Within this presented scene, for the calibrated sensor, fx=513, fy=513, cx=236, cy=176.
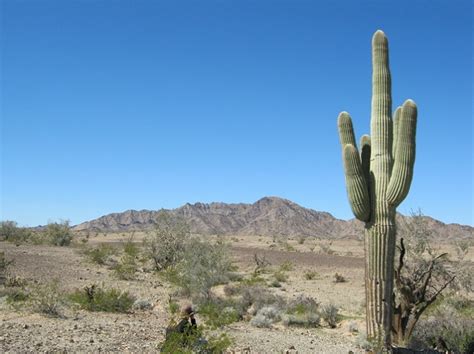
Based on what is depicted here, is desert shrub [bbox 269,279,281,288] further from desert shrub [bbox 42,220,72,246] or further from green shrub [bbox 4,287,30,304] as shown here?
desert shrub [bbox 42,220,72,246]

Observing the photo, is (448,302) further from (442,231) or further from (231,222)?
(231,222)

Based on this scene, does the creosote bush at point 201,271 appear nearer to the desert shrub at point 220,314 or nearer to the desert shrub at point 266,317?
the desert shrub at point 220,314

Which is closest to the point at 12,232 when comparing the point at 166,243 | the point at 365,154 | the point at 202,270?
the point at 166,243

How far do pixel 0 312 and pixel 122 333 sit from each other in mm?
3720

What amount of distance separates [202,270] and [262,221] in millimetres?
118182

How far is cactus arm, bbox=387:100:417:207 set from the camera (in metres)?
9.53

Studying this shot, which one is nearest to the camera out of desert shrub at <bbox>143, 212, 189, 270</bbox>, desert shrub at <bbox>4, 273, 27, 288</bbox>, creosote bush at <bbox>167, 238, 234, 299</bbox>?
desert shrub at <bbox>4, 273, 27, 288</bbox>

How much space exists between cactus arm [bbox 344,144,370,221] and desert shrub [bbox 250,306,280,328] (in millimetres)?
4943

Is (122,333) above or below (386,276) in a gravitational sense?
below

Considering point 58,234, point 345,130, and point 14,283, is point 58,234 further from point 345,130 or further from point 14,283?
point 345,130

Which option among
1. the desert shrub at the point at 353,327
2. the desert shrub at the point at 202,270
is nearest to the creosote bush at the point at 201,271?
the desert shrub at the point at 202,270

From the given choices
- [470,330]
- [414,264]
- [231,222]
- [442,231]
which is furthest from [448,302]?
[231,222]

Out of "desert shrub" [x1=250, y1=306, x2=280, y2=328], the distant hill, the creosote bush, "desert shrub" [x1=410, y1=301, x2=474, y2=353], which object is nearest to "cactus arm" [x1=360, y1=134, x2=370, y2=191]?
"desert shrub" [x1=410, y1=301, x2=474, y2=353]

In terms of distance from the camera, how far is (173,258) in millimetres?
26781
